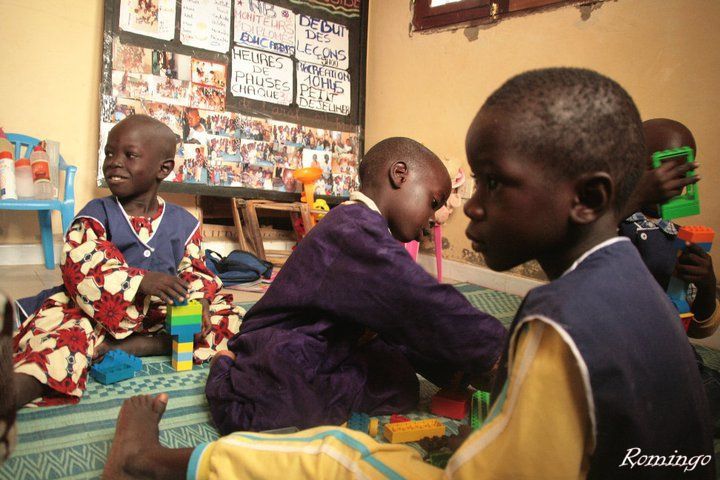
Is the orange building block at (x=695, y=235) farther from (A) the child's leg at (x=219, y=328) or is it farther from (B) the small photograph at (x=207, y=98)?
(B) the small photograph at (x=207, y=98)

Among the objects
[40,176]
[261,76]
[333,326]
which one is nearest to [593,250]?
[333,326]

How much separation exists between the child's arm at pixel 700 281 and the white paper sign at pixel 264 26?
116 inches

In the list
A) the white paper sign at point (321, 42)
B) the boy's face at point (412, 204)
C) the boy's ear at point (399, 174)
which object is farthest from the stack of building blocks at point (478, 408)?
the white paper sign at point (321, 42)

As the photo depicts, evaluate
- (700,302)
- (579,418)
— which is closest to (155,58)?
(700,302)

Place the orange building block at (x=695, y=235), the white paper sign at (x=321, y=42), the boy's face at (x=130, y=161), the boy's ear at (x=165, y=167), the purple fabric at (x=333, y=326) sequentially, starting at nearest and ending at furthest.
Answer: the purple fabric at (x=333, y=326), the orange building block at (x=695, y=235), the boy's face at (x=130, y=161), the boy's ear at (x=165, y=167), the white paper sign at (x=321, y=42)

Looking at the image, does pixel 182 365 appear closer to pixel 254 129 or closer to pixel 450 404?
pixel 450 404

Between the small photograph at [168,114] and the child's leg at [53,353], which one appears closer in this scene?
the child's leg at [53,353]

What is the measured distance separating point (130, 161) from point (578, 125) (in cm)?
157

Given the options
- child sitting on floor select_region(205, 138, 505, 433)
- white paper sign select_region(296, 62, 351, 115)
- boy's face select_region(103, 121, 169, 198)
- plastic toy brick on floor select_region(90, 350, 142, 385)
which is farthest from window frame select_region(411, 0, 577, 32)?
plastic toy brick on floor select_region(90, 350, 142, 385)

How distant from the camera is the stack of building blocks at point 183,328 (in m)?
1.69

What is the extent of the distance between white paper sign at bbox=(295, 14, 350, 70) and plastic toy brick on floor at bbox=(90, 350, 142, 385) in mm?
2742

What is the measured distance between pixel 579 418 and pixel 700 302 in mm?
1309

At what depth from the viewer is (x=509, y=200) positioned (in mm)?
748

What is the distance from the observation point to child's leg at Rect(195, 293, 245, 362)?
1.83 meters
